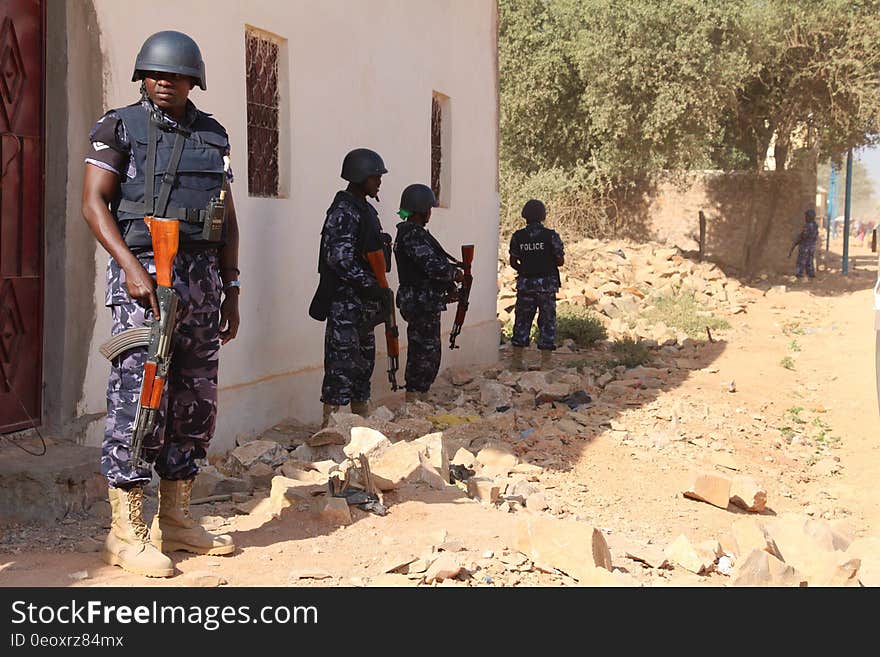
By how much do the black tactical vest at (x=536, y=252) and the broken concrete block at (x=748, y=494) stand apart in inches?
178

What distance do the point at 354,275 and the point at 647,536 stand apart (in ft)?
7.67

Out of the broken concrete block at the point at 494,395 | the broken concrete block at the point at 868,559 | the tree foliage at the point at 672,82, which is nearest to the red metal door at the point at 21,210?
the broken concrete block at the point at 868,559

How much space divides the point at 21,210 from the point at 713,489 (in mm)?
4031

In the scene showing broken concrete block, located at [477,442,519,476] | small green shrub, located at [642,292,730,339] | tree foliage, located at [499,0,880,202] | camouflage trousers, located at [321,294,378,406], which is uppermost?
tree foliage, located at [499,0,880,202]

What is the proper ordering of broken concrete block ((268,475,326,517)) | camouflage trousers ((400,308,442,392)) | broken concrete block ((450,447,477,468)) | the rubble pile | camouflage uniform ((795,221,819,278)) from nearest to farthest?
broken concrete block ((268,475,326,517)) < broken concrete block ((450,447,477,468)) < camouflage trousers ((400,308,442,392)) < the rubble pile < camouflage uniform ((795,221,819,278))

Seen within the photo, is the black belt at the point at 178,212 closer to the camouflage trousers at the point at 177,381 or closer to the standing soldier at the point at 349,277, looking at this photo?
the camouflage trousers at the point at 177,381

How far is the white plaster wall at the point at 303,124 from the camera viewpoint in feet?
19.0

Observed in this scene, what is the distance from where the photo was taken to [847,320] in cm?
1600

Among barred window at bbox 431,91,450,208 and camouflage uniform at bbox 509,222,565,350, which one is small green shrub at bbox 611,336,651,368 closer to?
camouflage uniform at bbox 509,222,565,350

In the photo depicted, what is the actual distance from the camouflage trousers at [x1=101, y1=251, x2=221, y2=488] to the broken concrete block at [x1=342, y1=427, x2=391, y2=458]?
176cm

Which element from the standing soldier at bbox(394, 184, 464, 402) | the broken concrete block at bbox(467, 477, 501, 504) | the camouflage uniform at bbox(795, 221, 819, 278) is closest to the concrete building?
the standing soldier at bbox(394, 184, 464, 402)

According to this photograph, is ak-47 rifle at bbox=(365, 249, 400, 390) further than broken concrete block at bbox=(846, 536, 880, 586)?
Yes

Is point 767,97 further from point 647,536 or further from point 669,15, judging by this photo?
point 647,536

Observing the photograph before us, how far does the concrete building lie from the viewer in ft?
15.6
